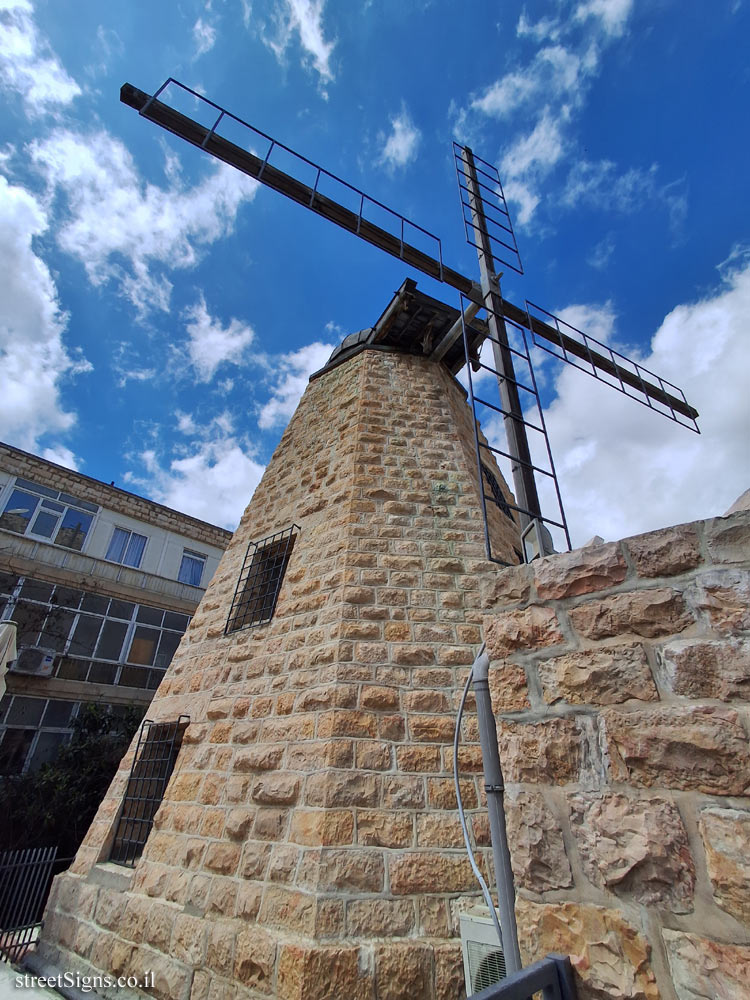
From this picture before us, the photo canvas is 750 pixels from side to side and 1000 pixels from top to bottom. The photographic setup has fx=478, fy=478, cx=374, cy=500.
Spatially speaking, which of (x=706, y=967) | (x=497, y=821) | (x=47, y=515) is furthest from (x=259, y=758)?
(x=47, y=515)

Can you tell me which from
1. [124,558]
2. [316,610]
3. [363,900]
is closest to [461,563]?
[316,610]

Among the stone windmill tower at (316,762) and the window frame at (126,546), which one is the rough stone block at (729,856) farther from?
the window frame at (126,546)

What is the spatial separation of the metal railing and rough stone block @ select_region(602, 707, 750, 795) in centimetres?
51

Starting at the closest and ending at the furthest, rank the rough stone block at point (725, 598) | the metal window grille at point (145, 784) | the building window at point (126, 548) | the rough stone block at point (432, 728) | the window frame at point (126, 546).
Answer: the rough stone block at point (725, 598) → the rough stone block at point (432, 728) → the metal window grille at point (145, 784) → the window frame at point (126, 546) → the building window at point (126, 548)

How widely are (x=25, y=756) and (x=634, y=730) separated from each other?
12985mm

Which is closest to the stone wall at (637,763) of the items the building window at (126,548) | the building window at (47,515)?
the building window at (47,515)

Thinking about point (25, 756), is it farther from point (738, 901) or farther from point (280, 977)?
point (738, 901)

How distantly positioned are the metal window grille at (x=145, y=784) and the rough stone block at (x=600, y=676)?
12.3 ft

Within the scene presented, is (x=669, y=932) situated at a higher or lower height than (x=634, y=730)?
lower

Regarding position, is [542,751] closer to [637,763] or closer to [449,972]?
[637,763]

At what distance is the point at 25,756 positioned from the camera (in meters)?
10.2

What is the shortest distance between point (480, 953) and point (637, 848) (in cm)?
185

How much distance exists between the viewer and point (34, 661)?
10.7 metres

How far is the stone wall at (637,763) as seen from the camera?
120 cm
